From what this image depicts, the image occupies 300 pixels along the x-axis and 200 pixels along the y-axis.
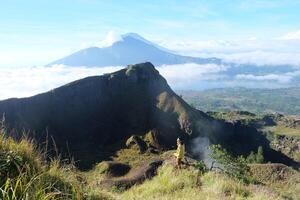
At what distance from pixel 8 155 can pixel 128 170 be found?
5492 cm

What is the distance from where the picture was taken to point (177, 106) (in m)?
96.0

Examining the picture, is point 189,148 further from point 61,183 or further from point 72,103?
point 61,183

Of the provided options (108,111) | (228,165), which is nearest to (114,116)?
(108,111)

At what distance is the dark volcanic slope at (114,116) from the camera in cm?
8700

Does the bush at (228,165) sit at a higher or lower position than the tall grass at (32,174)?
lower

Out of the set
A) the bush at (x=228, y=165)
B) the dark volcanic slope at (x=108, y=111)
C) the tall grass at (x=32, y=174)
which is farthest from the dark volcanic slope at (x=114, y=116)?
the tall grass at (x=32, y=174)

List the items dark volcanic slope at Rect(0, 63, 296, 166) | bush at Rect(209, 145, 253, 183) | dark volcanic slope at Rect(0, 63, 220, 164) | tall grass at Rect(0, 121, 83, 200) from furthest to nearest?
dark volcanic slope at Rect(0, 63, 220, 164)
dark volcanic slope at Rect(0, 63, 296, 166)
bush at Rect(209, 145, 253, 183)
tall grass at Rect(0, 121, 83, 200)

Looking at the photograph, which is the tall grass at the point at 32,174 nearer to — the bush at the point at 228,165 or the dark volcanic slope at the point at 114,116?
the bush at the point at 228,165

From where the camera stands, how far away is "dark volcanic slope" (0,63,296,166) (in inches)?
3425

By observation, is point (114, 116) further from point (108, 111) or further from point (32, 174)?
point (32, 174)

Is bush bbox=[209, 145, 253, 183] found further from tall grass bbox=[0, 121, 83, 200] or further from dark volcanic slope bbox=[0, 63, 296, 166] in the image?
dark volcanic slope bbox=[0, 63, 296, 166]

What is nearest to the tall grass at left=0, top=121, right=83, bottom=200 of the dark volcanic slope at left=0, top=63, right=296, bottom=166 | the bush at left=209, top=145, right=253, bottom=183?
the bush at left=209, top=145, right=253, bottom=183

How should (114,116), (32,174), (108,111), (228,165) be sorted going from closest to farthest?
(32,174), (228,165), (114,116), (108,111)

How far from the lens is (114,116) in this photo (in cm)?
9875
